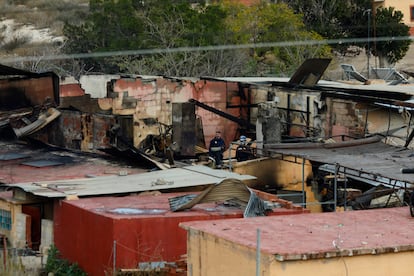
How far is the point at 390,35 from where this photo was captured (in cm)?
5431

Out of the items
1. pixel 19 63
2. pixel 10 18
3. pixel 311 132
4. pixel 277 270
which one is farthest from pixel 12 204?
pixel 10 18

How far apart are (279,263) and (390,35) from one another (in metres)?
42.2

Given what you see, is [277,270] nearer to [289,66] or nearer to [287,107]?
[287,107]

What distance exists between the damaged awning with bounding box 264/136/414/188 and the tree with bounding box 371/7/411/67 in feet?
95.4

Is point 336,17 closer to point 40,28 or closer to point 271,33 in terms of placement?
point 271,33

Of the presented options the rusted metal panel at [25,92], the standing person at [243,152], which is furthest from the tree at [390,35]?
the standing person at [243,152]

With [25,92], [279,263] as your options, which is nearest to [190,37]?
[25,92]

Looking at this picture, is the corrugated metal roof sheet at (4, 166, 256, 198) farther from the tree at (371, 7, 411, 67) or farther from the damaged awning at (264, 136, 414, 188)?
the tree at (371, 7, 411, 67)

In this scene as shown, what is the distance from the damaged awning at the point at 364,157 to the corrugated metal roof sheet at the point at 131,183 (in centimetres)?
142

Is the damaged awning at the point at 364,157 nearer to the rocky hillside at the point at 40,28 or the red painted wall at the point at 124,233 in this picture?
the red painted wall at the point at 124,233

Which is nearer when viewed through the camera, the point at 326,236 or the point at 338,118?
the point at 326,236

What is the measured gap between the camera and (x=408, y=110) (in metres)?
28.4

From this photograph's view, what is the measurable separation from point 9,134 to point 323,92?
8.27m

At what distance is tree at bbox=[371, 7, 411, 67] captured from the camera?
54.3m
